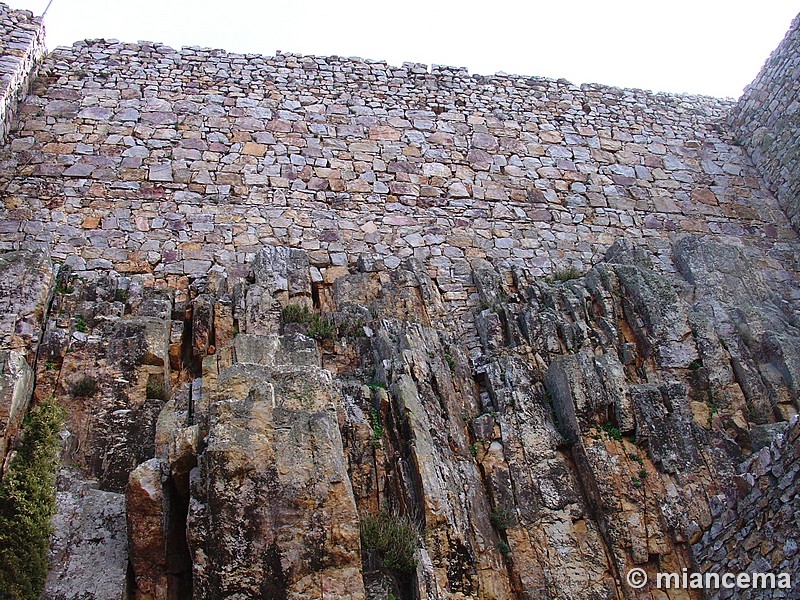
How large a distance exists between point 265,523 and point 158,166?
7601mm

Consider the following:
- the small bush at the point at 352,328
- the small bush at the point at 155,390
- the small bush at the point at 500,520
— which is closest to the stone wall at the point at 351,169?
the small bush at the point at 352,328

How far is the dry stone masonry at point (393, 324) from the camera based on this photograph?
6453mm

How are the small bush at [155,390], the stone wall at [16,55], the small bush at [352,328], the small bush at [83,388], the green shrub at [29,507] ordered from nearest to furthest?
the green shrub at [29,507] < the small bush at [83,388] < the small bush at [155,390] < the small bush at [352,328] < the stone wall at [16,55]

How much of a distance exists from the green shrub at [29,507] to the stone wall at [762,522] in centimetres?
567

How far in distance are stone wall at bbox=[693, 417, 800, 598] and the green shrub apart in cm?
567

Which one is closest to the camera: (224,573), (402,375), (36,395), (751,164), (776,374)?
(224,573)

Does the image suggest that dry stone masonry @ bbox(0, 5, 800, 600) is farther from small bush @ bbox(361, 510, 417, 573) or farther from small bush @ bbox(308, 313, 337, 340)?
small bush @ bbox(308, 313, 337, 340)

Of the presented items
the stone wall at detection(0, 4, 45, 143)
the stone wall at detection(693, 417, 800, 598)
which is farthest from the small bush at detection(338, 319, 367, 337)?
the stone wall at detection(0, 4, 45, 143)

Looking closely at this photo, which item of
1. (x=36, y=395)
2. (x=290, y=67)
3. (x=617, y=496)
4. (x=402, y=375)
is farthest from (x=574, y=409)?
(x=290, y=67)

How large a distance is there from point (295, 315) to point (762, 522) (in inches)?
211

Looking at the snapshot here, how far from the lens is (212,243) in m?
11.4

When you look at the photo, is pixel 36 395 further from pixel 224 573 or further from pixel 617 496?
pixel 617 496

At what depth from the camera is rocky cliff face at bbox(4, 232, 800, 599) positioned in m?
6.14

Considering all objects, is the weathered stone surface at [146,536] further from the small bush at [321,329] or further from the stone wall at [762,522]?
the stone wall at [762,522]
